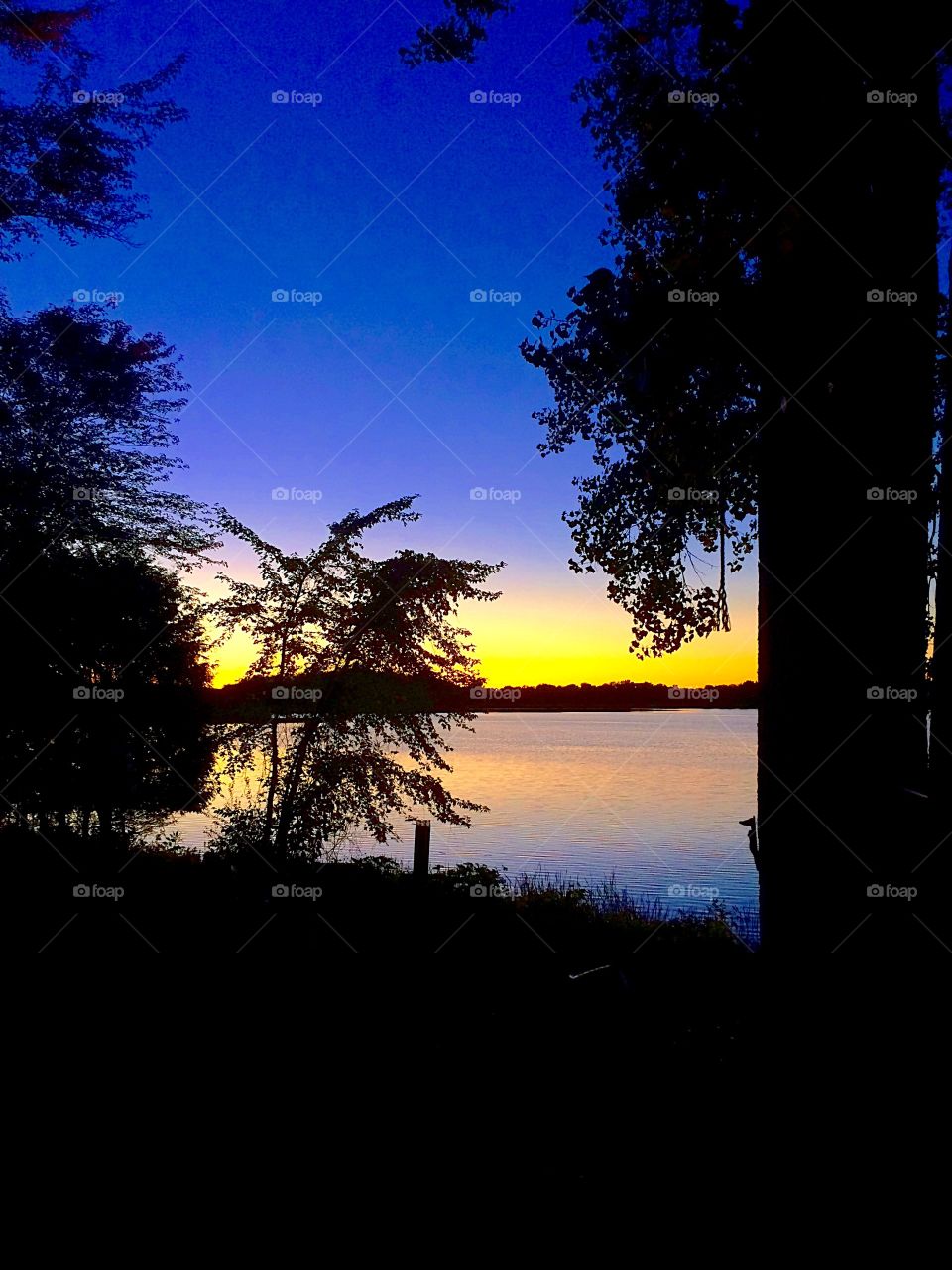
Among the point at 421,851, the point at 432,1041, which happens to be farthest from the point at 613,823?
the point at 432,1041

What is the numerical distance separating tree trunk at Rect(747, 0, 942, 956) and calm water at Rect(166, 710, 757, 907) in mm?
14135

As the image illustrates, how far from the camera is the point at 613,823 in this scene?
39375mm

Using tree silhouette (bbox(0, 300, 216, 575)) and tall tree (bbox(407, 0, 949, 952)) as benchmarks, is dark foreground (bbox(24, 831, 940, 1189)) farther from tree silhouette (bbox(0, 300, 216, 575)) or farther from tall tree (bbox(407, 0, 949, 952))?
tree silhouette (bbox(0, 300, 216, 575))

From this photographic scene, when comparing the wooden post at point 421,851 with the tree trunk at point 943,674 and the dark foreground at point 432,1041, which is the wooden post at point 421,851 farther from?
the tree trunk at point 943,674

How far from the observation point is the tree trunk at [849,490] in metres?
5.61

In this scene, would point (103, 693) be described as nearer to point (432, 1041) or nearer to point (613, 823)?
point (432, 1041)

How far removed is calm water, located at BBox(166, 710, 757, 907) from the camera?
27938 millimetres

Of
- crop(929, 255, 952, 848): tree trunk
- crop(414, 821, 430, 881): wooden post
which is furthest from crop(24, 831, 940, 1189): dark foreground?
crop(414, 821, 430, 881): wooden post

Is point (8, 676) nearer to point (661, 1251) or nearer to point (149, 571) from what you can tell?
point (149, 571)

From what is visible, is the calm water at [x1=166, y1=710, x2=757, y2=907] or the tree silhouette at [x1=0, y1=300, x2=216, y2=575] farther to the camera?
the calm water at [x1=166, y1=710, x2=757, y2=907]

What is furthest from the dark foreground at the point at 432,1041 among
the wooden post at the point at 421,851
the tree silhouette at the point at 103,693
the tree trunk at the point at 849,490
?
the tree silhouette at the point at 103,693

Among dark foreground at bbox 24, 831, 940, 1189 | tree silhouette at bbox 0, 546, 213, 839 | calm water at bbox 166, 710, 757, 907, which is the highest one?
tree silhouette at bbox 0, 546, 213, 839

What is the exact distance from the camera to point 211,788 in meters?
18.1

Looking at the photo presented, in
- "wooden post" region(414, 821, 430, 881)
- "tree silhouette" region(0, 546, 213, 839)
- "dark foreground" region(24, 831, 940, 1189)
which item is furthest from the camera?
"tree silhouette" region(0, 546, 213, 839)
